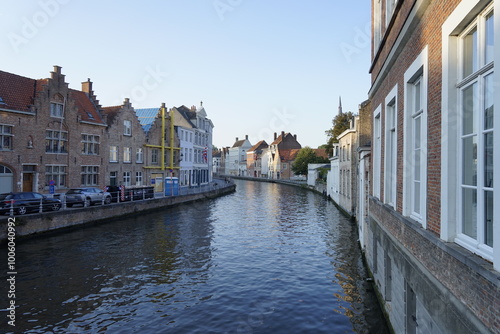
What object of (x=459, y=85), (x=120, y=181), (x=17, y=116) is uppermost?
(x=17, y=116)

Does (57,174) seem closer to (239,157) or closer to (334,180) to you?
(334,180)

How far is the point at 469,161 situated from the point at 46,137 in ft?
92.8

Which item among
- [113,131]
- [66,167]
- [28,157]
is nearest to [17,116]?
[28,157]

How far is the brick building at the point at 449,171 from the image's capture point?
3410 millimetres

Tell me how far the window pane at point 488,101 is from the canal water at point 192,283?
6.48 metres

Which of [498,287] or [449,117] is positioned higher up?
[449,117]

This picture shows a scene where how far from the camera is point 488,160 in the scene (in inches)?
136

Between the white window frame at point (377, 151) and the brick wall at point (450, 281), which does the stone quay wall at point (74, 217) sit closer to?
the white window frame at point (377, 151)

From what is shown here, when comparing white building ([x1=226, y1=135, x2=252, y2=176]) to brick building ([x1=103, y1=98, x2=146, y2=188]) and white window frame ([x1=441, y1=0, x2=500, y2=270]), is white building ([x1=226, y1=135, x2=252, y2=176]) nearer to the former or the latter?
brick building ([x1=103, y1=98, x2=146, y2=188])

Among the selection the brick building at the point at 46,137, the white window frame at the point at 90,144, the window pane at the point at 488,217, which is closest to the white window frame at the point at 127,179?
the brick building at the point at 46,137

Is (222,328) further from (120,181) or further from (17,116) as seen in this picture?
Result: (120,181)

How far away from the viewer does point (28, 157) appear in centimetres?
2464

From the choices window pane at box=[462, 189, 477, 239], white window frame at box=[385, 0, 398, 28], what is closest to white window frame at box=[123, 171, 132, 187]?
white window frame at box=[385, 0, 398, 28]

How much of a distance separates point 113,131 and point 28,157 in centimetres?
962
